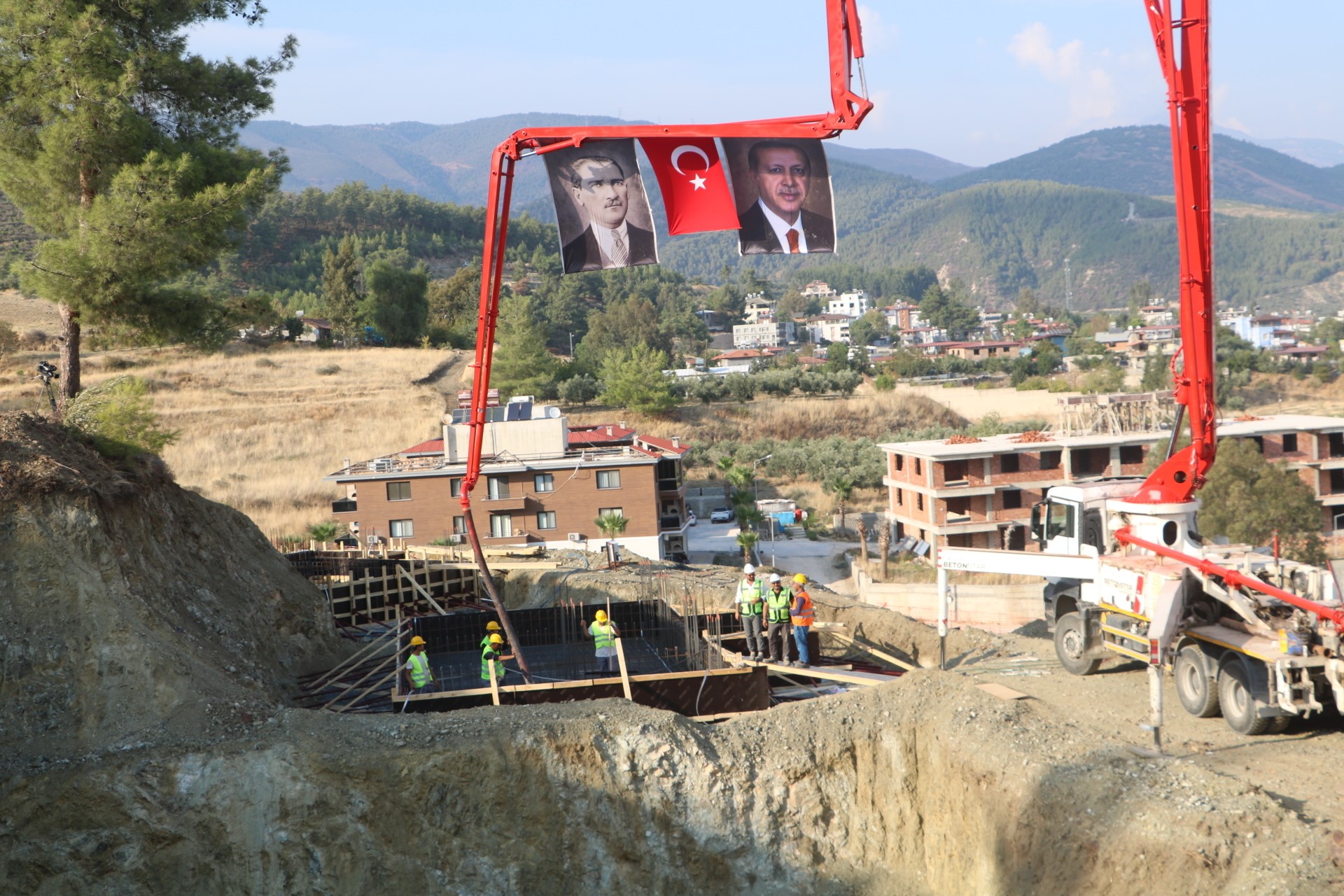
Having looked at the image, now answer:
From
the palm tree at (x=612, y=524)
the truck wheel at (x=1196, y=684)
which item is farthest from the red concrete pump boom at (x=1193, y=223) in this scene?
the palm tree at (x=612, y=524)

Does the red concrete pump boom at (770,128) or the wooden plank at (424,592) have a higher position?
the red concrete pump boom at (770,128)

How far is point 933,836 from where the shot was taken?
1466 centimetres

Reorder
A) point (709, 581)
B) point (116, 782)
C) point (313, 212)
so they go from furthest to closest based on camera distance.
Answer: point (313, 212)
point (709, 581)
point (116, 782)

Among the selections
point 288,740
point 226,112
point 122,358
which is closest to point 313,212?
point 122,358

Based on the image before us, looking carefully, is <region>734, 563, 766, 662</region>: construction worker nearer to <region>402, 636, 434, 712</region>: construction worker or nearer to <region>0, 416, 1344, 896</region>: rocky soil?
<region>0, 416, 1344, 896</region>: rocky soil

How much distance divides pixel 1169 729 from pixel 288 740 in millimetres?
12400

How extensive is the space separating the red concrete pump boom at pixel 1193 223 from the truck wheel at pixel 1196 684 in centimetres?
238

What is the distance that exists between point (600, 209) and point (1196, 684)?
1145 cm

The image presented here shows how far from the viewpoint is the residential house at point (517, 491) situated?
45.3 meters

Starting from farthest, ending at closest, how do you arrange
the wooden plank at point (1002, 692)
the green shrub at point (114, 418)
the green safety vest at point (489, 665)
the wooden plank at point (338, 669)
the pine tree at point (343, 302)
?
1. the pine tree at point (343, 302)
2. the wooden plank at point (338, 669)
3. the green shrub at point (114, 418)
4. the green safety vest at point (489, 665)
5. the wooden plank at point (1002, 692)

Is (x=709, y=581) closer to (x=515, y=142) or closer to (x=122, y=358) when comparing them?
(x=515, y=142)

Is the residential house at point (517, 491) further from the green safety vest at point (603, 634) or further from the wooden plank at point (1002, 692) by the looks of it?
the wooden plank at point (1002, 692)

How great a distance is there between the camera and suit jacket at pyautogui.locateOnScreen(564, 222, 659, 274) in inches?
649

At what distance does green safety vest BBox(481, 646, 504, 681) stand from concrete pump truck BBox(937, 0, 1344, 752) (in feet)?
24.8
